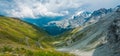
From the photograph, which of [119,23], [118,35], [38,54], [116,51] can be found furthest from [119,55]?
[38,54]

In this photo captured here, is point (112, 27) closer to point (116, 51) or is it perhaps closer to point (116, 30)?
point (116, 30)

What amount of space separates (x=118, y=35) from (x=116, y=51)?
30.0ft

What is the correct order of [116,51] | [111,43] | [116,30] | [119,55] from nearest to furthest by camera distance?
[119,55]
[116,51]
[116,30]
[111,43]

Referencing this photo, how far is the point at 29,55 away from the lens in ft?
309

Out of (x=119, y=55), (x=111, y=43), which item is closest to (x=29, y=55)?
(x=119, y=55)

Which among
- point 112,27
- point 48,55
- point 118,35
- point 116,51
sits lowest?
point 48,55

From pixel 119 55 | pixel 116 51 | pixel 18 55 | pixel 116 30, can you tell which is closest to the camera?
pixel 18 55

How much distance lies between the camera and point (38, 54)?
307ft

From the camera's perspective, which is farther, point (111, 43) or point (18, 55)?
point (111, 43)

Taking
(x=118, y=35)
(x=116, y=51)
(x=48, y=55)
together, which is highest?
(x=118, y=35)

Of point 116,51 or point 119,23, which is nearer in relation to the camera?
point 116,51

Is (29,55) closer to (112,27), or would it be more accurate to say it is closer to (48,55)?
(48,55)

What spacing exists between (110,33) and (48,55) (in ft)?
196

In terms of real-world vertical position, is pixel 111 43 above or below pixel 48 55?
above
